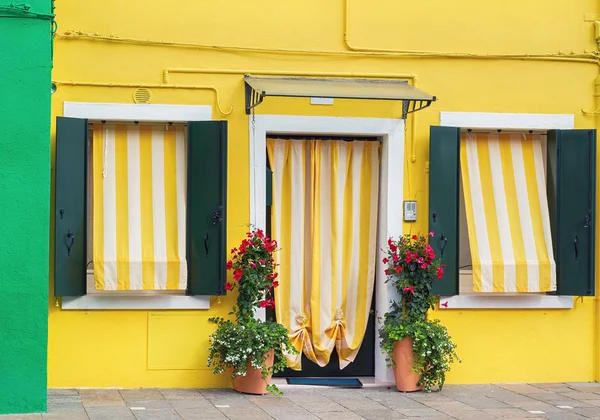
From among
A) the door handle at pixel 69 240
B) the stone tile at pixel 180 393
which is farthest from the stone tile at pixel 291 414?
the door handle at pixel 69 240

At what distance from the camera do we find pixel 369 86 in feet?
32.5

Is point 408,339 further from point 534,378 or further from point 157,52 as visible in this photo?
point 157,52

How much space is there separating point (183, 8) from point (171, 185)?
1.80 meters

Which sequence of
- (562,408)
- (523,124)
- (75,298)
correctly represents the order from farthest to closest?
1. (523,124)
2. (75,298)
3. (562,408)

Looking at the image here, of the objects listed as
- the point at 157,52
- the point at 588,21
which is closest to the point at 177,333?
the point at 157,52

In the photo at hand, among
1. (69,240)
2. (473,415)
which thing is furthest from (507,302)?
(69,240)

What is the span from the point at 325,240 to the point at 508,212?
197cm

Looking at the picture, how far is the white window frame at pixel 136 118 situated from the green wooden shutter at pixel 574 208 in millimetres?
3729

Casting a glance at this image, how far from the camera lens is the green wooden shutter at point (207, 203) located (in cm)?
983

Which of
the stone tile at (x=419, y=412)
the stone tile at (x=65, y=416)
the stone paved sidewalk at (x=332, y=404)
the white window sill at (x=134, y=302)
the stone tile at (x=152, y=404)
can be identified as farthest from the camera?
the white window sill at (x=134, y=302)

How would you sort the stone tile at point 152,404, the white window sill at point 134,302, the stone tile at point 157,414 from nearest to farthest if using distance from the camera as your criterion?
the stone tile at point 157,414
the stone tile at point 152,404
the white window sill at point 134,302

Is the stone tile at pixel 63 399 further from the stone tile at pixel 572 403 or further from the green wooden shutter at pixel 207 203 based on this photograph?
the stone tile at pixel 572 403

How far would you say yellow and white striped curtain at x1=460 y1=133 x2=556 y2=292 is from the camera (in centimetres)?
1034

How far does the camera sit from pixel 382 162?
10.4 metres
